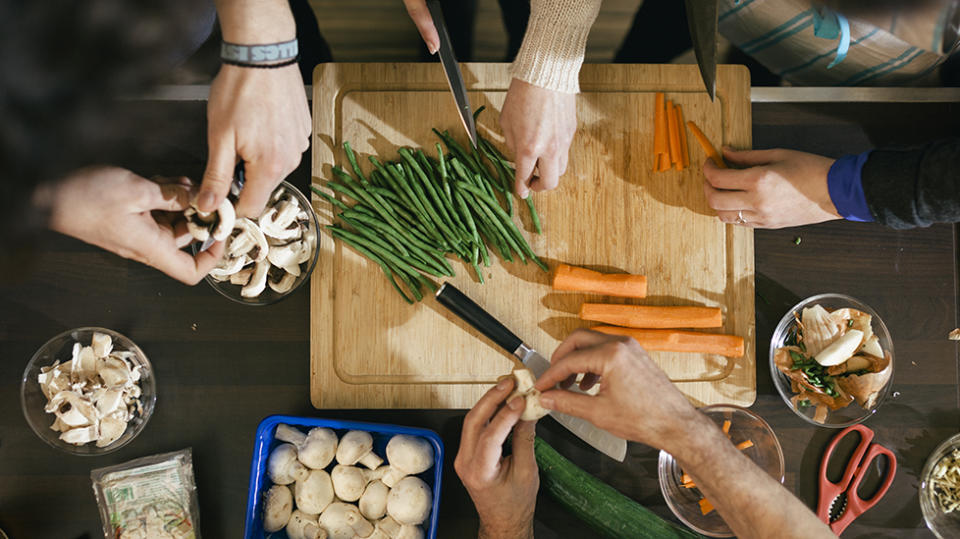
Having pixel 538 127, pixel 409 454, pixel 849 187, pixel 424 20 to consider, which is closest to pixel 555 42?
pixel 538 127

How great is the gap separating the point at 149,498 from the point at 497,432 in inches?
47.1

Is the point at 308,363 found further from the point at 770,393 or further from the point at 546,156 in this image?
the point at 770,393

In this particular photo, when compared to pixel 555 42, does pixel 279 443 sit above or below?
below

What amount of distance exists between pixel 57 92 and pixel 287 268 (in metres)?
1.30

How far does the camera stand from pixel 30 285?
205cm

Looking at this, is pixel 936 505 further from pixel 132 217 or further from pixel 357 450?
pixel 132 217

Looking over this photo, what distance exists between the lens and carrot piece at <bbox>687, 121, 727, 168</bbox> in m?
2.02

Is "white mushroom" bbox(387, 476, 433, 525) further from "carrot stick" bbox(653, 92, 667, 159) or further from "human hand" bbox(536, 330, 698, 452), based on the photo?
"carrot stick" bbox(653, 92, 667, 159)

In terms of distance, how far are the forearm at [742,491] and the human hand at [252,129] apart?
1274 mm

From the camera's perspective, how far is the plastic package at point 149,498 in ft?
6.38

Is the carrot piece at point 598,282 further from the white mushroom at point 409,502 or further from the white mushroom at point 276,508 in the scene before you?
the white mushroom at point 276,508

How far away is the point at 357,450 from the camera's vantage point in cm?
193

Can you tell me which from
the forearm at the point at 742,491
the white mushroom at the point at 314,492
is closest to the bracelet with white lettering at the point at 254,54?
the white mushroom at the point at 314,492

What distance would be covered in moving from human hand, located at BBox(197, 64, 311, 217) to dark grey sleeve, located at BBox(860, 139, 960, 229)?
1670 millimetres
